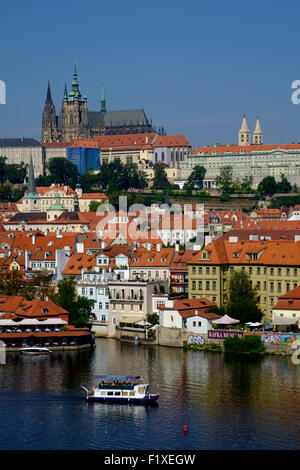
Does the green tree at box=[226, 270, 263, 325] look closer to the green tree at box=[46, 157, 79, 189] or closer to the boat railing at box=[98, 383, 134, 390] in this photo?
the boat railing at box=[98, 383, 134, 390]

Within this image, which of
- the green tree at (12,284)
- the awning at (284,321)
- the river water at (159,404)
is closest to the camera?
the river water at (159,404)

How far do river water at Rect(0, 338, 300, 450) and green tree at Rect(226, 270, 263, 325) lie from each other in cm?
406

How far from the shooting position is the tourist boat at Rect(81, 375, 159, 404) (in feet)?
134

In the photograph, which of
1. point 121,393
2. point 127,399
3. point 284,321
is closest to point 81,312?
point 284,321

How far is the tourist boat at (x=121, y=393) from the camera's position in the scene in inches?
1613

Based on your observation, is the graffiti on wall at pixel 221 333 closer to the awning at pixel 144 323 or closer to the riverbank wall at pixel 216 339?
the riverbank wall at pixel 216 339

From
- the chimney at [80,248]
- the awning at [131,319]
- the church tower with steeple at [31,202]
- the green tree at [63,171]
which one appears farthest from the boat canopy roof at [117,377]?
the green tree at [63,171]

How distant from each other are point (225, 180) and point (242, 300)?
132m

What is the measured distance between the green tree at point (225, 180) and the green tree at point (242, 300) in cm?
11538

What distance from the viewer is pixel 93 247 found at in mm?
66562

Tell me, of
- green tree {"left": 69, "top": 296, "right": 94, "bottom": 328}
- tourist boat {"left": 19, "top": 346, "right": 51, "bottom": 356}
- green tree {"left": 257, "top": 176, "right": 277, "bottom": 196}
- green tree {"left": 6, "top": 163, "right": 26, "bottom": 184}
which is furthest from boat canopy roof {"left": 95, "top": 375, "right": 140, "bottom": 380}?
green tree {"left": 6, "top": 163, "right": 26, "bottom": 184}

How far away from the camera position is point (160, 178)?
18600cm

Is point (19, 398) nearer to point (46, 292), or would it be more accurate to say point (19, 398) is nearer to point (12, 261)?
point (46, 292)
